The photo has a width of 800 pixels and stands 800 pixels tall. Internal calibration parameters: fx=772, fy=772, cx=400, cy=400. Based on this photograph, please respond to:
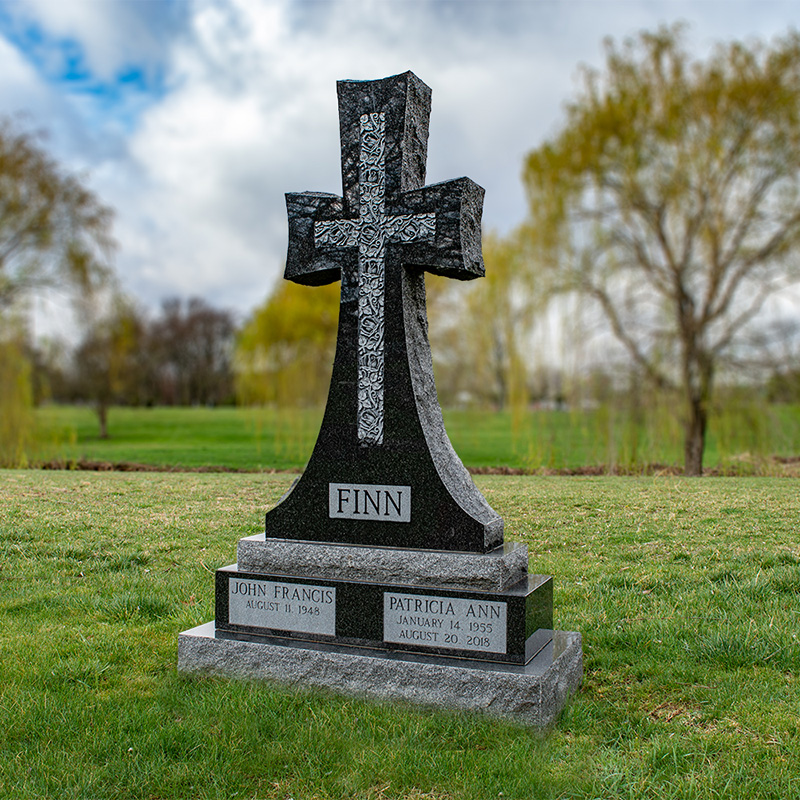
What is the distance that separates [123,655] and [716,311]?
39.3ft

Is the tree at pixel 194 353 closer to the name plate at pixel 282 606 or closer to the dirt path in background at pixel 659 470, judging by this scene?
the dirt path in background at pixel 659 470

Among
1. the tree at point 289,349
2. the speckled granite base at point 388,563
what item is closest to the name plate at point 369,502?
the speckled granite base at point 388,563

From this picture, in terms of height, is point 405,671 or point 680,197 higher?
point 680,197

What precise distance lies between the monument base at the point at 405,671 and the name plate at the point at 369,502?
0.69 metres

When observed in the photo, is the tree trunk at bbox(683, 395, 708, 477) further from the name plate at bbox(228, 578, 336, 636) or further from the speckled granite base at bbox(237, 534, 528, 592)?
the name plate at bbox(228, 578, 336, 636)

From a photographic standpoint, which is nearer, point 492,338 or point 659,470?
point 659,470

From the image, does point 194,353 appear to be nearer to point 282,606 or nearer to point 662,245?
point 662,245

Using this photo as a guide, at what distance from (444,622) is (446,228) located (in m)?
2.08

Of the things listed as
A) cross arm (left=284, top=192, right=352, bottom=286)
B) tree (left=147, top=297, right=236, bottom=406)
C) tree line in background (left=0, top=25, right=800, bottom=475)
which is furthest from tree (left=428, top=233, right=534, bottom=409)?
tree (left=147, top=297, right=236, bottom=406)

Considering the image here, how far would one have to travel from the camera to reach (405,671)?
379 centimetres

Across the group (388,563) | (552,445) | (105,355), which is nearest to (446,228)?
(388,563)

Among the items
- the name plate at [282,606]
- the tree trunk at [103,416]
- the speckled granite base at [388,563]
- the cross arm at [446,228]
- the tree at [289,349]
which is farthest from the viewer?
the tree trunk at [103,416]

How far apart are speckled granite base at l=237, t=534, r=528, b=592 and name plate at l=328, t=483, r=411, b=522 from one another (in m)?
0.17

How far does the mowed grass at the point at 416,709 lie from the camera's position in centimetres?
310
